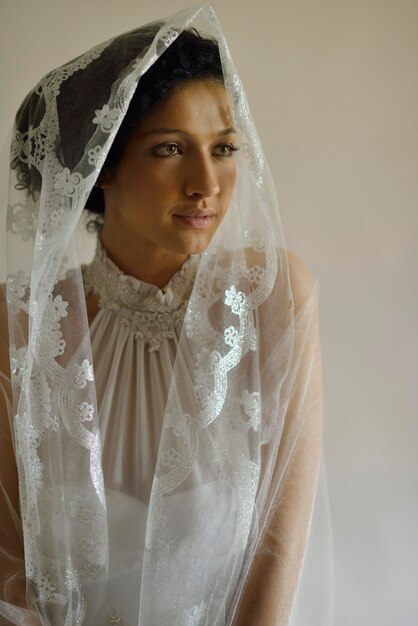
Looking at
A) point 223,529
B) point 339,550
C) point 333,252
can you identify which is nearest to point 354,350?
point 333,252

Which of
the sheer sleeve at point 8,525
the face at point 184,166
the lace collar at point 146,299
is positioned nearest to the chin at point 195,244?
the face at point 184,166

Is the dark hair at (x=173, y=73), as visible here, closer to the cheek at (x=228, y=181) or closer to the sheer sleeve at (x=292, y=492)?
the cheek at (x=228, y=181)

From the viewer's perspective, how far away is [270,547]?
3.18ft

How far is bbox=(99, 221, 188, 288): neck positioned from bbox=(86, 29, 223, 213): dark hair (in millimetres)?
155

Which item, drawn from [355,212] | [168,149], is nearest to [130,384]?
[168,149]

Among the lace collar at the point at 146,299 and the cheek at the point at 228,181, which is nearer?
the cheek at the point at 228,181

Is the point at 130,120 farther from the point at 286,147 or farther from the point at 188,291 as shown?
the point at 286,147

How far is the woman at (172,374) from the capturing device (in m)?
0.92

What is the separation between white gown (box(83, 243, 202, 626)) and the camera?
3.27 ft

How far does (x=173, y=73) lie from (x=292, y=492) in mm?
561

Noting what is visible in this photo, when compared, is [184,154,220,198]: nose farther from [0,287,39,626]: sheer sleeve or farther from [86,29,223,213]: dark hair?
[0,287,39,626]: sheer sleeve

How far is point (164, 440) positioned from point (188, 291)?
0.25m

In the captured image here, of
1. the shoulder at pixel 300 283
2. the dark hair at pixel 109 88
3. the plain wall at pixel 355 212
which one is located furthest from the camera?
the plain wall at pixel 355 212

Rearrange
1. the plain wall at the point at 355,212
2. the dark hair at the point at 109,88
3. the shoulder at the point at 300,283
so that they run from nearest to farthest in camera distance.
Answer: the dark hair at the point at 109,88 < the shoulder at the point at 300,283 < the plain wall at the point at 355,212
